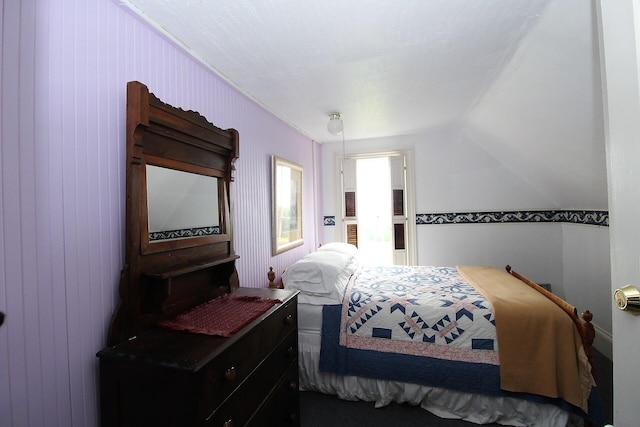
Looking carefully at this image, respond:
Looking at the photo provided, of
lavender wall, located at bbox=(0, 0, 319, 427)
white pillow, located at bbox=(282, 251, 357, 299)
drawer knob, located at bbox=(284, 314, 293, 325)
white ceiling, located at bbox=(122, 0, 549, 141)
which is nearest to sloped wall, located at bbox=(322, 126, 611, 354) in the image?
white ceiling, located at bbox=(122, 0, 549, 141)

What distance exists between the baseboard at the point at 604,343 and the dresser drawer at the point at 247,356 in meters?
2.77

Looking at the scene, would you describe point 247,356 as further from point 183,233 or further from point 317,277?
point 317,277

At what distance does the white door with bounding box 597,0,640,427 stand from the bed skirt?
136cm

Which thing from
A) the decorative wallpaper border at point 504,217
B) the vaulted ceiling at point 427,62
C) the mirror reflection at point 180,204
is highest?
the vaulted ceiling at point 427,62

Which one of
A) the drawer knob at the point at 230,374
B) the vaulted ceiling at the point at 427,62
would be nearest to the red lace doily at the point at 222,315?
the drawer knob at the point at 230,374

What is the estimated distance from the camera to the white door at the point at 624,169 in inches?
23.7

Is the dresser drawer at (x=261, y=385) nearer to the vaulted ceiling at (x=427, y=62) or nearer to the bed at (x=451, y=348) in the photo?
the bed at (x=451, y=348)

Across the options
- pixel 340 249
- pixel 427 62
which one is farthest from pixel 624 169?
pixel 340 249

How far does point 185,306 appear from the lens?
1340mm

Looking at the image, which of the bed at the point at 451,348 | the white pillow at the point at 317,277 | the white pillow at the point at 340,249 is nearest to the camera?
the bed at the point at 451,348

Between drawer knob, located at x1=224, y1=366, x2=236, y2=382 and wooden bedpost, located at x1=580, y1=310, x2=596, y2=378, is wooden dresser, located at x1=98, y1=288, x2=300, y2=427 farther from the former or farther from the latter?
wooden bedpost, located at x1=580, y1=310, x2=596, y2=378

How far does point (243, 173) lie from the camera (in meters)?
2.10

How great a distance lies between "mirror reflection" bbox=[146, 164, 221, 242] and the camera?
1.26m

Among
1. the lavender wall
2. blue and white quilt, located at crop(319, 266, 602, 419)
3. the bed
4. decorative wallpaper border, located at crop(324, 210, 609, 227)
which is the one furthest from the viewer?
decorative wallpaper border, located at crop(324, 210, 609, 227)
